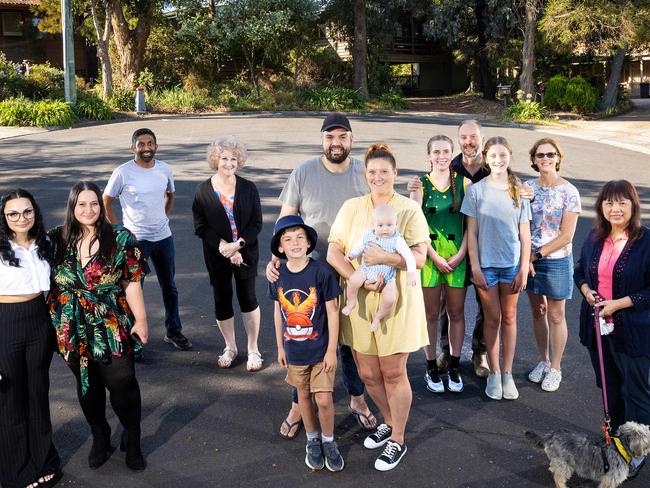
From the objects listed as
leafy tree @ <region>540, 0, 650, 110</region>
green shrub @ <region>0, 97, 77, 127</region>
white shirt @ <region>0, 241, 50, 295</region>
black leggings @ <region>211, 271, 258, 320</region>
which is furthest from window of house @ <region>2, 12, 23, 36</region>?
white shirt @ <region>0, 241, 50, 295</region>

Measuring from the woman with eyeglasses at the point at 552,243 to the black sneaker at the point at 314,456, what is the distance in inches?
77.7

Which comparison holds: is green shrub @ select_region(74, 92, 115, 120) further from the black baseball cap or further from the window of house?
the black baseball cap

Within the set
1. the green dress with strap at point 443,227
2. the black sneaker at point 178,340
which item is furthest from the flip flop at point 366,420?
the black sneaker at point 178,340

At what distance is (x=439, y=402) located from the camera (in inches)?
197

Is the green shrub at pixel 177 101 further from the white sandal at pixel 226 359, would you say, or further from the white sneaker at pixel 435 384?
the white sneaker at pixel 435 384

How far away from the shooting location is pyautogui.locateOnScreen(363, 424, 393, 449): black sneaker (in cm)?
434

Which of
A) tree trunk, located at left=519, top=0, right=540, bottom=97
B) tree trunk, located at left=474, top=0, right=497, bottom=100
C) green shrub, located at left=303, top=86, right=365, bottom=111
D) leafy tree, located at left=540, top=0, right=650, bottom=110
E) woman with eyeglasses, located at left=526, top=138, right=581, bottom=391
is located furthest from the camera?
tree trunk, located at left=474, top=0, right=497, bottom=100

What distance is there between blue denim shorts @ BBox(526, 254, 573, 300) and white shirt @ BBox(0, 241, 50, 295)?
351cm

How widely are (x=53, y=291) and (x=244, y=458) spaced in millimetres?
1574

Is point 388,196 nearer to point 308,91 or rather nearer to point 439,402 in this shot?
point 439,402

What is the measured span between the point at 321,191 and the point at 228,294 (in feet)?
4.92

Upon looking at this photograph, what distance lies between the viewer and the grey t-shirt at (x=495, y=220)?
4.81 meters

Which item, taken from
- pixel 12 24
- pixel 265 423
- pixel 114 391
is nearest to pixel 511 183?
pixel 265 423

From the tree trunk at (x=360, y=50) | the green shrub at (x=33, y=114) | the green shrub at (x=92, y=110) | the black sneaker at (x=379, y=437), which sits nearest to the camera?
the black sneaker at (x=379, y=437)
